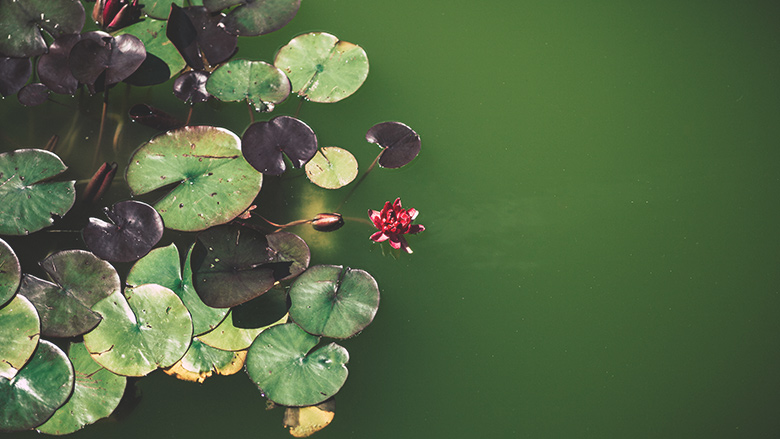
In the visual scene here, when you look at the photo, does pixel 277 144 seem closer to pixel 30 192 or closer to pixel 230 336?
pixel 230 336

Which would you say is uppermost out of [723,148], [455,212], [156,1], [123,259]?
[156,1]

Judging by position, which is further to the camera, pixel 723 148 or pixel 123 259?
pixel 723 148

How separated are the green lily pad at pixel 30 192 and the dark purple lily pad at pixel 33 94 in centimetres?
26

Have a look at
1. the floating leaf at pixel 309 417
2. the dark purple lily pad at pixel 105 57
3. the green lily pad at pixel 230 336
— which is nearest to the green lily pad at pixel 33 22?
the dark purple lily pad at pixel 105 57

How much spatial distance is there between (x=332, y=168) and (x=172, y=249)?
563 mm

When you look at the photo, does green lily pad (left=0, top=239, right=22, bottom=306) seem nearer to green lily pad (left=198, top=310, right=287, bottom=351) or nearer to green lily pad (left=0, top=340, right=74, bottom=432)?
green lily pad (left=0, top=340, right=74, bottom=432)

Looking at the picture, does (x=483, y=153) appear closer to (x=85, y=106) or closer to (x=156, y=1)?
(x=156, y=1)

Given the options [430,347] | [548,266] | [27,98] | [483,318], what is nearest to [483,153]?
[548,266]

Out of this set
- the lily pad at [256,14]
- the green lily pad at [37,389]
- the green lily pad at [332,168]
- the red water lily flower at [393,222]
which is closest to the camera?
the green lily pad at [37,389]

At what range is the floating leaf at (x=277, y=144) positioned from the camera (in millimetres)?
1557

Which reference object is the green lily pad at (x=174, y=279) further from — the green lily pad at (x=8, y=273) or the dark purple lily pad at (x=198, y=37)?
the dark purple lily pad at (x=198, y=37)

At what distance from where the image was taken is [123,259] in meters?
1.47

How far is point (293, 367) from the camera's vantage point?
142 centimetres

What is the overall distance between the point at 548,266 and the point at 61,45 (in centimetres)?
183
